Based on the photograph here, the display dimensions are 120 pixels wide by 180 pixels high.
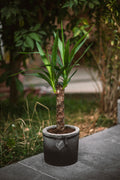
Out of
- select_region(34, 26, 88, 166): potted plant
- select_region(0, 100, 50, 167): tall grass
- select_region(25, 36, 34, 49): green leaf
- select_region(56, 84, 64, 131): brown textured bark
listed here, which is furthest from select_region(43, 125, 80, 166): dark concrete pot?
select_region(25, 36, 34, 49): green leaf

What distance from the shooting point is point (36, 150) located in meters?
2.39

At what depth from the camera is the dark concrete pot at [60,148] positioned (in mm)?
1942

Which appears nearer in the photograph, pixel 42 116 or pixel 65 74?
pixel 65 74

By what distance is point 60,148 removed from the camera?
6.40ft

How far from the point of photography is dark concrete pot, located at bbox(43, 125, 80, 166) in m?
1.94

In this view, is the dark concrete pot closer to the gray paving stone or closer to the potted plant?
the potted plant

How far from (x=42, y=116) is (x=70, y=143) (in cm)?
109

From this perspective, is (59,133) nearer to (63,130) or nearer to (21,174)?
(63,130)

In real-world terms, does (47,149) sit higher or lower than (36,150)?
higher

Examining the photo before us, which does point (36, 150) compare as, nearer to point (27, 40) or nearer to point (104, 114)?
point (27, 40)

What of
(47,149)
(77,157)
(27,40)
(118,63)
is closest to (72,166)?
(77,157)

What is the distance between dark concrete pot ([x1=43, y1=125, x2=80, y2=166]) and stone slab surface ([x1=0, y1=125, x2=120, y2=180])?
2.0 inches

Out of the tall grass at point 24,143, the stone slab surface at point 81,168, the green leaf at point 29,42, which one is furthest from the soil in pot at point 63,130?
Answer: the green leaf at point 29,42

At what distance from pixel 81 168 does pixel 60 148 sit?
240 millimetres
